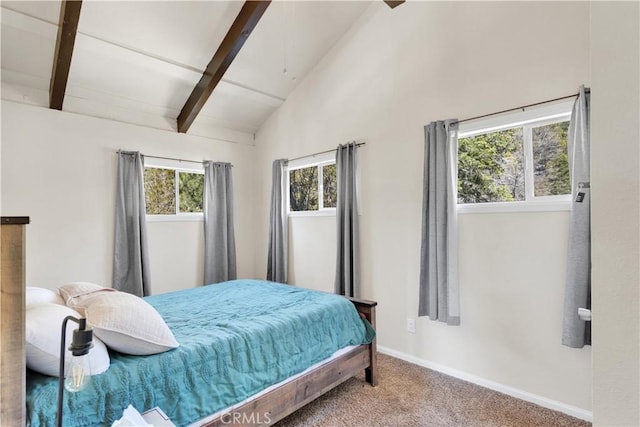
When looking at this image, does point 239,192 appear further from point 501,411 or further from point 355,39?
point 501,411

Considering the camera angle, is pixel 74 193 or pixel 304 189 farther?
pixel 304 189

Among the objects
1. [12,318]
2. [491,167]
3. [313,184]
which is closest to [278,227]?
[313,184]

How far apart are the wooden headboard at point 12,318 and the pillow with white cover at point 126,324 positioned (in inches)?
14.0

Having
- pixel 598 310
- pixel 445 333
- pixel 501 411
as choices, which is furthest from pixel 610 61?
pixel 445 333

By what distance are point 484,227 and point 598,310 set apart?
2.17m

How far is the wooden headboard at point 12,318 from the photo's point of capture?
1.00 metres

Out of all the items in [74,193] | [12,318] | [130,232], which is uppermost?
[74,193]

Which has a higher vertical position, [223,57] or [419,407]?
[223,57]

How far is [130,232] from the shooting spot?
3529mm

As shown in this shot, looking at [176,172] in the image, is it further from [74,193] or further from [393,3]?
[393,3]

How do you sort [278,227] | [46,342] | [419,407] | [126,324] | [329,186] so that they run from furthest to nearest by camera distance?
[278,227], [329,186], [419,407], [126,324], [46,342]

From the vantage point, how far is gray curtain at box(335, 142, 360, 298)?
132 inches

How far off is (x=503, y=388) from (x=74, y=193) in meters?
4.23

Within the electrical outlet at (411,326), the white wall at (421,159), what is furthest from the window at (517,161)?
the electrical outlet at (411,326)
